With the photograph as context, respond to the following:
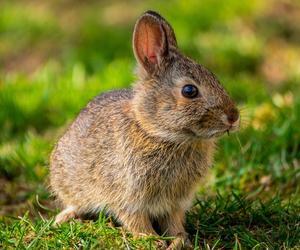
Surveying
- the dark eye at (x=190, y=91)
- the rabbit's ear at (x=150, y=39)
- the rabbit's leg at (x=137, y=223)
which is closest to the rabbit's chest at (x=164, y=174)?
the rabbit's leg at (x=137, y=223)

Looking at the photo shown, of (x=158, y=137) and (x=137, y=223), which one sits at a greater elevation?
(x=158, y=137)

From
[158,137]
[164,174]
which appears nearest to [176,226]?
[164,174]

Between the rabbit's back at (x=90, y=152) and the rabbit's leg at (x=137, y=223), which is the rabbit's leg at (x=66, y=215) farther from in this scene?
the rabbit's leg at (x=137, y=223)

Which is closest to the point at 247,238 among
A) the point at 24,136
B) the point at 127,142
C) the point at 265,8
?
the point at 127,142

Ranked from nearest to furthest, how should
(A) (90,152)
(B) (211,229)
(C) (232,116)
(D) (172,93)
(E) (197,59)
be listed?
1. (C) (232,116)
2. (D) (172,93)
3. (B) (211,229)
4. (A) (90,152)
5. (E) (197,59)

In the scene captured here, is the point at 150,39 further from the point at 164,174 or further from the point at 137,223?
the point at 137,223

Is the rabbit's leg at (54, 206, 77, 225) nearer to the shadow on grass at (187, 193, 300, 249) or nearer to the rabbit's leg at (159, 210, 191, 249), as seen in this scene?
the rabbit's leg at (159, 210, 191, 249)

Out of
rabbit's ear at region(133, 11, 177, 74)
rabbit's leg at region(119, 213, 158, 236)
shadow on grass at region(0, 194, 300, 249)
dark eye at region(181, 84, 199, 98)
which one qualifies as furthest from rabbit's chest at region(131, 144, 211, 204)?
rabbit's ear at region(133, 11, 177, 74)
